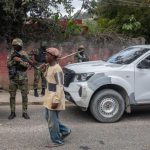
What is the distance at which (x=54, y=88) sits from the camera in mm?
7676

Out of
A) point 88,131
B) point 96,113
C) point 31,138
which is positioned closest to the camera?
point 31,138

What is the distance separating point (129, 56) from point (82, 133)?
8.44 ft

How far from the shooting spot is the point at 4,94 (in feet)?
44.2

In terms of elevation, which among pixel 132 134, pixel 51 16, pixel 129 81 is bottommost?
pixel 132 134

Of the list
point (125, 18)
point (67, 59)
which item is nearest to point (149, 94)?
point (67, 59)

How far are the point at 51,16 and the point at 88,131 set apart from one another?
24.2 feet

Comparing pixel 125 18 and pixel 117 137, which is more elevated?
pixel 125 18

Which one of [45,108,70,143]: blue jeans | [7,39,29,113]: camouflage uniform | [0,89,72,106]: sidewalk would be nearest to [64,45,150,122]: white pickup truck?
[7,39,29,113]: camouflage uniform

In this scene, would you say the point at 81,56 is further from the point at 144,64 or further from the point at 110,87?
the point at 110,87

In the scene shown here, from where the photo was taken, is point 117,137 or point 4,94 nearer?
point 117,137

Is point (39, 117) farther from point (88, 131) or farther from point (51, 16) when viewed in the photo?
point (51, 16)

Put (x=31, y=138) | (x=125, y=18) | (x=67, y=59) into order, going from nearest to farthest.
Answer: (x=31, y=138)
(x=67, y=59)
(x=125, y=18)

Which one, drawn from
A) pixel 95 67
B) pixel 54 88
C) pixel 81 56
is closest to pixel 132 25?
pixel 81 56

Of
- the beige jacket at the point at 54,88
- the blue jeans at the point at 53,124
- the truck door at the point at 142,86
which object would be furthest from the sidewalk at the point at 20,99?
the beige jacket at the point at 54,88
